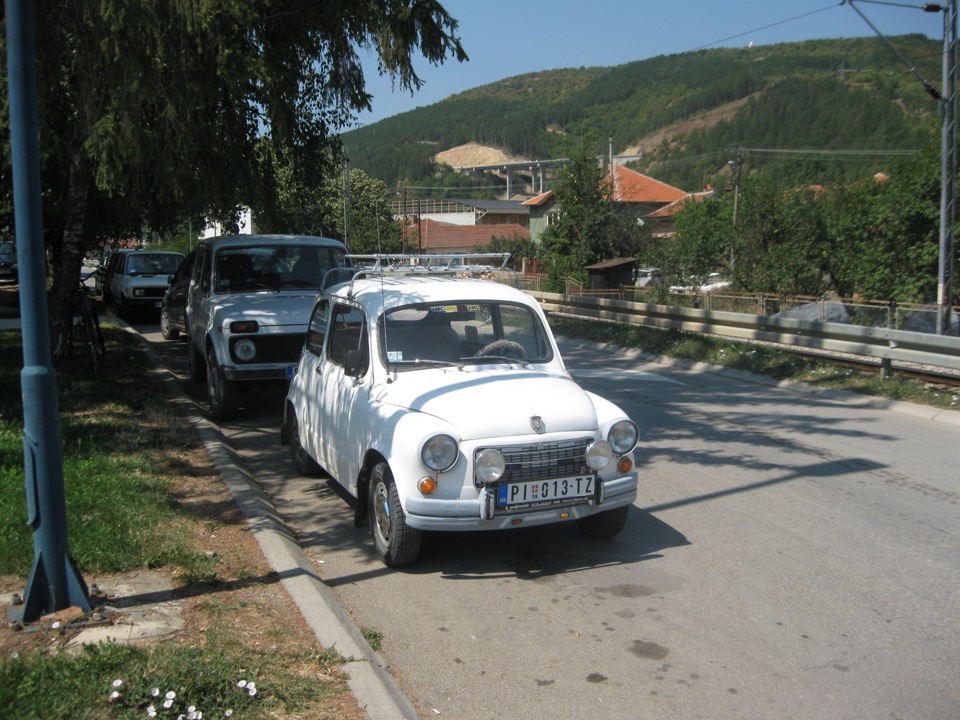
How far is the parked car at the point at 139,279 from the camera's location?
2234 cm

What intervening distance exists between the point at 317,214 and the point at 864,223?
1767 cm

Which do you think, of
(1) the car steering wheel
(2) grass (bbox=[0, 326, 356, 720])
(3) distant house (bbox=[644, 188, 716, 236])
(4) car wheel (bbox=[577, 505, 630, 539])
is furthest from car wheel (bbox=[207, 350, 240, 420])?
(3) distant house (bbox=[644, 188, 716, 236])

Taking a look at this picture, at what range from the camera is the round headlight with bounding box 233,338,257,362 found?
1002cm

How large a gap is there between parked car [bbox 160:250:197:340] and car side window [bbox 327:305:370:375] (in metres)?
6.23

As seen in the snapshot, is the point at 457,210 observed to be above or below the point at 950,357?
above

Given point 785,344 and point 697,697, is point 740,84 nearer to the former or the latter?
point 785,344

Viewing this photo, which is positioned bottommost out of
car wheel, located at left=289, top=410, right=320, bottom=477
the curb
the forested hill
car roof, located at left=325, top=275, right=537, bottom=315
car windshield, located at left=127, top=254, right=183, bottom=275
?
the curb

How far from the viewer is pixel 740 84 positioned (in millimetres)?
166375

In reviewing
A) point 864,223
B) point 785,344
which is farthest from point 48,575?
point 864,223

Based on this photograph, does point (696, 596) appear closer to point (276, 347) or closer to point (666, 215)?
point (276, 347)

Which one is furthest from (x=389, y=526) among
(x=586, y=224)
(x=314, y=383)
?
(x=586, y=224)

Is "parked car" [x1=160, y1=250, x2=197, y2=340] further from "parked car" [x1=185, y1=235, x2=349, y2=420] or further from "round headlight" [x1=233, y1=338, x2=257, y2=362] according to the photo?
"round headlight" [x1=233, y1=338, x2=257, y2=362]

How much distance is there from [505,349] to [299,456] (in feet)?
8.02

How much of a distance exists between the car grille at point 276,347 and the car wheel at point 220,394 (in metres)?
0.33
